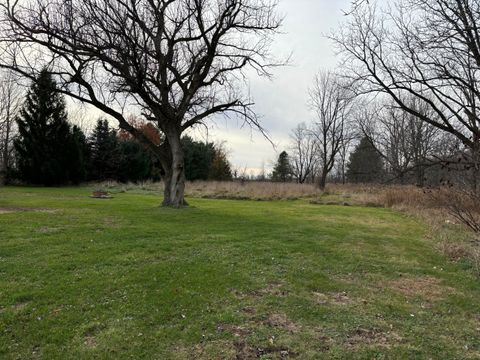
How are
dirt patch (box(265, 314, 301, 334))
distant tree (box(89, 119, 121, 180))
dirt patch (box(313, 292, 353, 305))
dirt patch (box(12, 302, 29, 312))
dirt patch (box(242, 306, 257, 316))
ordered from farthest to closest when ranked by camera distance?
1. distant tree (box(89, 119, 121, 180))
2. dirt patch (box(313, 292, 353, 305))
3. dirt patch (box(242, 306, 257, 316))
4. dirt patch (box(12, 302, 29, 312))
5. dirt patch (box(265, 314, 301, 334))

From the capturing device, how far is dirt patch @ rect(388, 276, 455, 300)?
213 inches

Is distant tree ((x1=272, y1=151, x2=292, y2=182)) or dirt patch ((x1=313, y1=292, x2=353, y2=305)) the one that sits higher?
distant tree ((x1=272, y1=151, x2=292, y2=182))

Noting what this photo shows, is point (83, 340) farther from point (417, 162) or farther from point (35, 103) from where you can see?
point (35, 103)

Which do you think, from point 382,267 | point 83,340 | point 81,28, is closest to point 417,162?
point 382,267

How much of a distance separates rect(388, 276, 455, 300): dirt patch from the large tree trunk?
10588mm

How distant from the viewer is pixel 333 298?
5.06 metres

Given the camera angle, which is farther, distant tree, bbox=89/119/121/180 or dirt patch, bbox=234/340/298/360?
distant tree, bbox=89/119/121/180

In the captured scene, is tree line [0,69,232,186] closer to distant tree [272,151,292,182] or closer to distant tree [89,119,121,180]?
distant tree [89,119,121,180]

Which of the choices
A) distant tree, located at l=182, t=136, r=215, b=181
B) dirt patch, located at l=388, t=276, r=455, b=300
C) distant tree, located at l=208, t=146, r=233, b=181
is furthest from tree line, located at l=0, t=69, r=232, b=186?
dirt patch, located at l=388, t=276, r=455, b=300

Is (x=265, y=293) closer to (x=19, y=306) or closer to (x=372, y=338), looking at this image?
(x=372, y=338)

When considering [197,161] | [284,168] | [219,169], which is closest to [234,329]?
[197,161]

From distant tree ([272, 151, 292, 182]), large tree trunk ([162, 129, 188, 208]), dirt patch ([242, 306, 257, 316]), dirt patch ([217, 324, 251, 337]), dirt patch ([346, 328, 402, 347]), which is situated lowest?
dirt patch ([346, 328, 402, 347])

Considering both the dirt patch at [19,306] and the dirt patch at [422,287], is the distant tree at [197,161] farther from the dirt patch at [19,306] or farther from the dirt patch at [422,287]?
the dirt patch at [19,306]

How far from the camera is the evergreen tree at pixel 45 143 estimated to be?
109 ft
